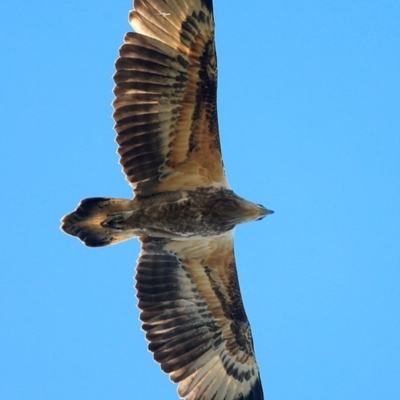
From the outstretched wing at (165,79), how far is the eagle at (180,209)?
0.01 metres

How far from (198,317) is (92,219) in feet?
7.69

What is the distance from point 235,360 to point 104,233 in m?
2.89

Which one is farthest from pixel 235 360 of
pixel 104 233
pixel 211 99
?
pixel 211 99

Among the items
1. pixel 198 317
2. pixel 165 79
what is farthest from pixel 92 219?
pixel 198 317

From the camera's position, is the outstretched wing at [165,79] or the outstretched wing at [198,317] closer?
the outstretched wing at [165,79]

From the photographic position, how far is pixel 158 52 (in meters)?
12.1

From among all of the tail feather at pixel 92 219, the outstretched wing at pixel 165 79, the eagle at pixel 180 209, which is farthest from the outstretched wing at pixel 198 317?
the outstretched wing at pixel 165 79

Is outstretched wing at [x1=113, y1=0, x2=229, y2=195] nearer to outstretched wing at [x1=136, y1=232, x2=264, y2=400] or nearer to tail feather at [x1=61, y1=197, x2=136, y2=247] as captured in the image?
tail feather at [x1=61, y1=197, x2=136, y2=247]

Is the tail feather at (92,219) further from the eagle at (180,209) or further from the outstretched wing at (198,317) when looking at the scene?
the outstretched wing at (198,317)

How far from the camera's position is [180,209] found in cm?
1248

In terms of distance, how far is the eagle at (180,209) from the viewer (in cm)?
1214

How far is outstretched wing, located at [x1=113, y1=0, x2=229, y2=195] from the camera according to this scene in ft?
39.8

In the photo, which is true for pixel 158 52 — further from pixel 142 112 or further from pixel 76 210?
pixel 76 210

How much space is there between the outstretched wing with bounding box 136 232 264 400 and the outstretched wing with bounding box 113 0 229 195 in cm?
164
